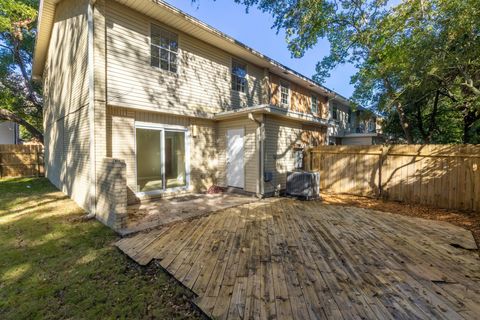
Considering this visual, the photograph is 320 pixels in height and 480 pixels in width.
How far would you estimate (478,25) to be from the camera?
5.63 metres

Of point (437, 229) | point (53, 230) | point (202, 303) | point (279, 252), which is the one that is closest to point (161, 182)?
point (53, 230)

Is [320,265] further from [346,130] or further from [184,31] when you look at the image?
[346,130]

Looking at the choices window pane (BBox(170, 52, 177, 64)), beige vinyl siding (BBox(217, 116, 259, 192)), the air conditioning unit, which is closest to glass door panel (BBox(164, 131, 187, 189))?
beige vinyl siding (BBox(217, 116, 259, 192))

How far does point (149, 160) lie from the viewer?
6.79 m

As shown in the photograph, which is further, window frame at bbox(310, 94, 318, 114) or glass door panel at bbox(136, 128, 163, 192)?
window frame at bbox(310, 94, 318, 114)

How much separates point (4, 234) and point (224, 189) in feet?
18.5

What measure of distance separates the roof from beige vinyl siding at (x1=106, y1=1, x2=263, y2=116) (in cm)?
25

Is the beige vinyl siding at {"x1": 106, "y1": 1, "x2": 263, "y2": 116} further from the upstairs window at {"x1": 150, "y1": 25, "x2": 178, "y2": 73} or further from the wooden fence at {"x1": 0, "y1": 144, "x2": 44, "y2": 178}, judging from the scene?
the wooden fence at {"x1": 0, "y1": 144, "x2": 44, "y2": 178}

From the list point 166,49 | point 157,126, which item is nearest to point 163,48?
point 166,49

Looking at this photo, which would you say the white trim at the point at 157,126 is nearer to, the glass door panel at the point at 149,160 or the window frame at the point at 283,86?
the glass door panel at the point at 149,160

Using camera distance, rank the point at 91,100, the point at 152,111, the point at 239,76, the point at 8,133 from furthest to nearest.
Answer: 1. the point at 8,133
2. the point at 239,76
3. the point at 152,111
4. the point at 91,100

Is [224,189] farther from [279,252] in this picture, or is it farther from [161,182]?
[279,252]

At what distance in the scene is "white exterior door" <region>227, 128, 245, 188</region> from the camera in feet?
25.7

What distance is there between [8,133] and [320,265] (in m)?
26.6
